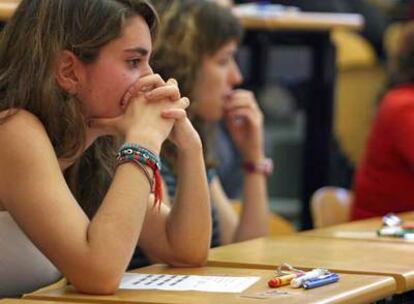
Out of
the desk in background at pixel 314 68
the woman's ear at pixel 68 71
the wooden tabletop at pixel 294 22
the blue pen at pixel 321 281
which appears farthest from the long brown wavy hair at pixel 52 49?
the desk in background at pixel 314 68

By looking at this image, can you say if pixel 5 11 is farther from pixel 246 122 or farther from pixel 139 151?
pixel 139 151

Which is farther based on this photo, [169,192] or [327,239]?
[169,192]

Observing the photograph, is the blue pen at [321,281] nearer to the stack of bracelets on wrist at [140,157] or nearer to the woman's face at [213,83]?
A: the stack of bracelets on wrist at [140,157]

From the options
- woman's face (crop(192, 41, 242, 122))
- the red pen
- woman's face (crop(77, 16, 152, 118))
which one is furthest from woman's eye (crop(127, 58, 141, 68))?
woman's face (crop(192, 41, 242, 122))

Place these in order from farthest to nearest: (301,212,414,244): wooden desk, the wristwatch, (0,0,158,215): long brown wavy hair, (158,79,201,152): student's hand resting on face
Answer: the wristwatch < (301,212,414,244): wooden desk < (158,79,201,152): student's hand resting on face < (0,0,158,215): long brown wavy hair

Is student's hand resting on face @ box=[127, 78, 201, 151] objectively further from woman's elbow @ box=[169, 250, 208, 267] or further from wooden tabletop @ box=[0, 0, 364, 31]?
wooden tabletop @ box=[0, 0, 364, 31]

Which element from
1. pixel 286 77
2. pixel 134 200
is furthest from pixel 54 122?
pixel 286 77

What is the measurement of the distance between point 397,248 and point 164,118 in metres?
0.73

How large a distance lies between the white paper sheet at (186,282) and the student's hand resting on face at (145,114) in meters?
0.25

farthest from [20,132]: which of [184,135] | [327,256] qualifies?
[327,256]

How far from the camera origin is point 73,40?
232 cm

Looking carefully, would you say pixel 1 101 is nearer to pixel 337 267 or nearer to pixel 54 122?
pixel 54 122

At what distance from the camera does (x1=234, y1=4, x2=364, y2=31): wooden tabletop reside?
509 centimetres

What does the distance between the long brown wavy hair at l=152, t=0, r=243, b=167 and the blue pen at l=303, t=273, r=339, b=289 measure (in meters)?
1.32
